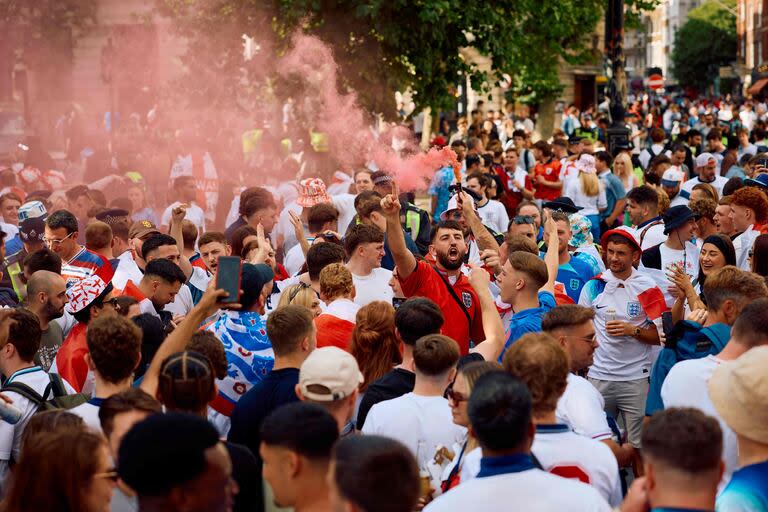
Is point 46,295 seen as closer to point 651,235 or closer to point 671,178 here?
point 651,235

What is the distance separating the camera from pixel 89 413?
452cm

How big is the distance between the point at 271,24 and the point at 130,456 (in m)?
12.7

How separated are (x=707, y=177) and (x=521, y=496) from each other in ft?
36.7

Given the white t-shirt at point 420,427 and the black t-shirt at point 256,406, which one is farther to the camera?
the black t-shirt at point 256,406

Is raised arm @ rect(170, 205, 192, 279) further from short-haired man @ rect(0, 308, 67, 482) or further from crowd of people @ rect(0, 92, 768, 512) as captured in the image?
short-haired man @ rect(0, 308, 67, 482)

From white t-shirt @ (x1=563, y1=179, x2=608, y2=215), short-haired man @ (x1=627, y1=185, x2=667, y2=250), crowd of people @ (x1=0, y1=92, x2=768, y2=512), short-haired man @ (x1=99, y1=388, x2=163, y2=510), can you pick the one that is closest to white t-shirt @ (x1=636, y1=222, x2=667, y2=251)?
crowd of people @ (x1=0, y1=92, x2=768, y2=512)

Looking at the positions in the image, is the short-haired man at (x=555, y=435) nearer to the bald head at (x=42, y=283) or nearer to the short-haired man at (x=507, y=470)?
the short-haired man at (x=507, y=470)

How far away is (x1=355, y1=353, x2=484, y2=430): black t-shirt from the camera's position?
4.93 meters

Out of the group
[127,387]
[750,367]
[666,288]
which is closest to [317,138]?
[666,288]

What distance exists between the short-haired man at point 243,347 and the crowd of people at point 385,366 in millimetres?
12

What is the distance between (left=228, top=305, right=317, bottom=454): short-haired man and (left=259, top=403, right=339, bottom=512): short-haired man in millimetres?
1282

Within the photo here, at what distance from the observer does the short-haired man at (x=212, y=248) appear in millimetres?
8023

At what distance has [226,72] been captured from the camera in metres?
15.9

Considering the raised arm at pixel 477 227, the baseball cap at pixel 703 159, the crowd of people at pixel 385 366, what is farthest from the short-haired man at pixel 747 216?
the baseball cap at pixel 703 159
